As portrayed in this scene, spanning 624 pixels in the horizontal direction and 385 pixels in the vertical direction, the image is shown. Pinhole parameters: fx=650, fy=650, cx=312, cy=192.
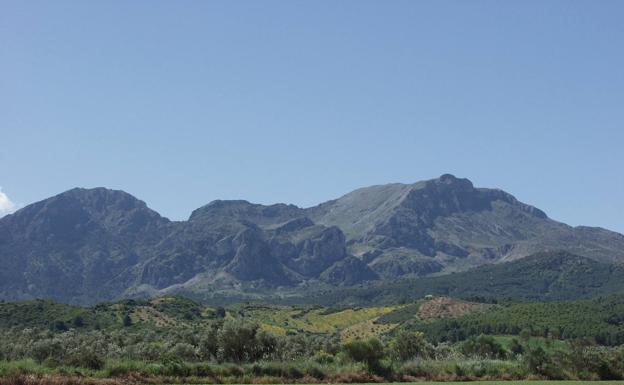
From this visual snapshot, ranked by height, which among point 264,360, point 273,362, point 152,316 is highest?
point 273,362

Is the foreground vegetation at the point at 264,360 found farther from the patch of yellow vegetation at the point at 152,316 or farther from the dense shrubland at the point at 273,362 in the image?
the patch of yellow vegetation at the point at 152,316

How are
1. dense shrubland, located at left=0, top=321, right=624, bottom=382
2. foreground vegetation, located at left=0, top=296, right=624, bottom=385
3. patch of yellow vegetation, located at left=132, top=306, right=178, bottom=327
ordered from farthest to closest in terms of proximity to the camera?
patch of yellow vegetation, located at left=132, top=306, right=178, bottom=327 < dense shrubland, located at left=0, top=321, right=624, bottom=382 < foreground vegetation, located at left=0, top=296, right=624, bottom=385

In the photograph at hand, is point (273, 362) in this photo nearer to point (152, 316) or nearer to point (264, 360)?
point (264, 360)

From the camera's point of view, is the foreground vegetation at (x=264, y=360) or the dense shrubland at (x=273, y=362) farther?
the dense shrubland at (x=273, y=362)

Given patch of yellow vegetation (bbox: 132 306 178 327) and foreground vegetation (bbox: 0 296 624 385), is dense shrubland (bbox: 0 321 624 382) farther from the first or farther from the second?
patch of yellow vegetation (bbox: 132 306 178 327)

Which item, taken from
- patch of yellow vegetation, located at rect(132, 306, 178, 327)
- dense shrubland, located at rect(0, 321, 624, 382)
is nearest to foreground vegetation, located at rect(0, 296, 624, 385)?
dense shrubland, located at rect(0, 321, 624, 382)

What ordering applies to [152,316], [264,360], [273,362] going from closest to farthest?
[273,362]
[264,360]
[152,316]

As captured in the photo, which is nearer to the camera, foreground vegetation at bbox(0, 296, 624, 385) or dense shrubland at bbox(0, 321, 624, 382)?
foreground vegetation at bbox(0, 296, 624, 385)

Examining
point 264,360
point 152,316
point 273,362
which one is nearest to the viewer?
point 273,362

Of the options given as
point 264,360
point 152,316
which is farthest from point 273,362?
point 152,316

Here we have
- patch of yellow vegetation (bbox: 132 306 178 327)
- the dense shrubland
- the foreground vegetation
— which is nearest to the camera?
the foreground vegetation

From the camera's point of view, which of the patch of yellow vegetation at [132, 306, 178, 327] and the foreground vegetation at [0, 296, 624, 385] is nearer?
the foreground vegetation at [0, 296, 624, 385]

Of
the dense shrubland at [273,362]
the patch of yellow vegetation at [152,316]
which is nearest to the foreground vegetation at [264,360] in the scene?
the dense shrubland at [273,362]

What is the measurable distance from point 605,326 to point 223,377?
14221 centimetres
